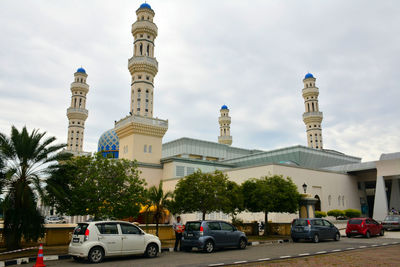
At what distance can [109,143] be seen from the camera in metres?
54.0

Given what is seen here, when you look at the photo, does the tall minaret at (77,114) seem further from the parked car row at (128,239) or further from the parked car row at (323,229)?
the parked car row at (128,239)

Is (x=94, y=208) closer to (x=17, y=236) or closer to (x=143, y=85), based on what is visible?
(x=17, y=236)

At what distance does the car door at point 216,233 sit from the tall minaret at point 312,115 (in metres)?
48.8

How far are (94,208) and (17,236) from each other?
3618 mm

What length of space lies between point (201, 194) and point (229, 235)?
17.3ft

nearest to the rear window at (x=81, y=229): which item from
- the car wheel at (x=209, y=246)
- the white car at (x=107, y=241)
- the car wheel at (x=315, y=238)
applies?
the white car at (x=107, y=241)

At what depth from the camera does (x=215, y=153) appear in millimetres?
59375

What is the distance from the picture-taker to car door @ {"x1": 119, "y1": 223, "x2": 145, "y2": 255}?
12531 millimetres

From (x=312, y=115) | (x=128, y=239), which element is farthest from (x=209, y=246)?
(x=312, y=115)

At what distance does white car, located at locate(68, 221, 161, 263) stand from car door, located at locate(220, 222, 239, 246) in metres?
3.51

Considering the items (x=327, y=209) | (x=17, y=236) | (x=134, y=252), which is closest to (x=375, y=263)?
(x=134, y=252)

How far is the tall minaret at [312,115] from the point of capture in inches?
2355

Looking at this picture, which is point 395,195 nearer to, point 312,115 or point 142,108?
point 312,115

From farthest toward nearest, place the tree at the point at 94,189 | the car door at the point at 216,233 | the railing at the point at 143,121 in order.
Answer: the railing at the point at 143,121, the tree at the point at 94,189, the car door at the point at 216,233
